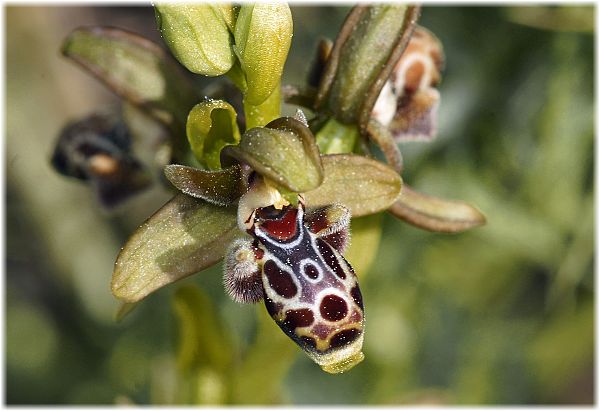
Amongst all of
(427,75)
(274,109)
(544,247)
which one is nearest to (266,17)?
(274,109)

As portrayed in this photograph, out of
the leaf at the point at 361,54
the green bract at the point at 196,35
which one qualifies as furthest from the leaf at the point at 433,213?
the green bract at the point at 196,35

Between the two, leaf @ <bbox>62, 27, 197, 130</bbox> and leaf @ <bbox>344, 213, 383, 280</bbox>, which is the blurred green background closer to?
leaf @ <bbox>62, 27, 197, 130</bbox>

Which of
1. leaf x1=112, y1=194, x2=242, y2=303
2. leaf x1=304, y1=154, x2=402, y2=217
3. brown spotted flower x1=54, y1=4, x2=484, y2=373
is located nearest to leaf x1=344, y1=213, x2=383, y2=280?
brown spotted flower x1=54, y1=4, x2=484, y2=373

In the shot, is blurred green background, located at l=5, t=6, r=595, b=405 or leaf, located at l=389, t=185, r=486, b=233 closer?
leaf, located at l=389, t=185, r=486, b=233

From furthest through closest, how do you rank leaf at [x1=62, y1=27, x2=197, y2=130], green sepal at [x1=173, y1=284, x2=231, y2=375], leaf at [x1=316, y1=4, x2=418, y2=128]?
1. green sepal at [x1=173, y1=284, x2=231, y2=375]
2. leaf at [x1=62, y1=27, x2=197, y2=130]
3. leaf at [x1=316, y1=4, x2=418, y2=128]

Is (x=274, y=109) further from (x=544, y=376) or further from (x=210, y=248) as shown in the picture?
(x=544, y=376)

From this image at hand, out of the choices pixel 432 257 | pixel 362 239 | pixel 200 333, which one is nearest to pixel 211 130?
pixel 362 239
